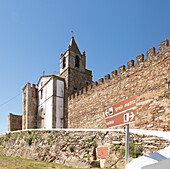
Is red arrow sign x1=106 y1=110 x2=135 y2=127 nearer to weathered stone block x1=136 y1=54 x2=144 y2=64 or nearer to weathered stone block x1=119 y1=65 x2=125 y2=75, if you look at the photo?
weathered stone block x1=136 y1=54 x2=144 y2=64

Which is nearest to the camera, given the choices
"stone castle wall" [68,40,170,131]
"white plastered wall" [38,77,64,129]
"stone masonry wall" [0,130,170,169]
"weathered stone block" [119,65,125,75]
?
"stone masonry wall" [0,130,170,169]

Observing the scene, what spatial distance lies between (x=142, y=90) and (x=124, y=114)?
6.36 meters

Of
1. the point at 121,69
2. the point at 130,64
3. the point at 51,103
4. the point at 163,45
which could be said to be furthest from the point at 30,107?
the point at 163,45

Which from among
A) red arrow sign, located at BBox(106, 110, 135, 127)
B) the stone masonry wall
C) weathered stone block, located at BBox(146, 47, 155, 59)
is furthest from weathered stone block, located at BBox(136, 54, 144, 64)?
red arrow sign, located at BBox(106, 110, 135, 127)

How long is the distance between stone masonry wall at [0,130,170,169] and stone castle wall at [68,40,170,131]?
344 centimetres

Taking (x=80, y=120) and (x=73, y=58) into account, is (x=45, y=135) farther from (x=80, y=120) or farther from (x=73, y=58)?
(x=73, y=58)

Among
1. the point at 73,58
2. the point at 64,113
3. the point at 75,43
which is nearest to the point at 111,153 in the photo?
the point at 64,113

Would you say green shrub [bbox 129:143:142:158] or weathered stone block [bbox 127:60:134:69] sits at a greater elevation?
weathered stone block [bbox 127:60:134:69]

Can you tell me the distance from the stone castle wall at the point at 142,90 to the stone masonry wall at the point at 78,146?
344 cm

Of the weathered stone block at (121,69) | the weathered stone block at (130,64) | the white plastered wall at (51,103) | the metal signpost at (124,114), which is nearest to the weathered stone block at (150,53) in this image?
the weathered stone block at (130,64)

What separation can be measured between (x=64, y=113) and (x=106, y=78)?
7.48m

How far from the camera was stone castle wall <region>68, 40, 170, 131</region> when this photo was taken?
29.6 feet

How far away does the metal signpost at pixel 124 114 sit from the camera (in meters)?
4.21

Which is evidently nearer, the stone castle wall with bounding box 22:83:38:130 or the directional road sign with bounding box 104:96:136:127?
the directional road sign with bounding box 104:96:136:127
